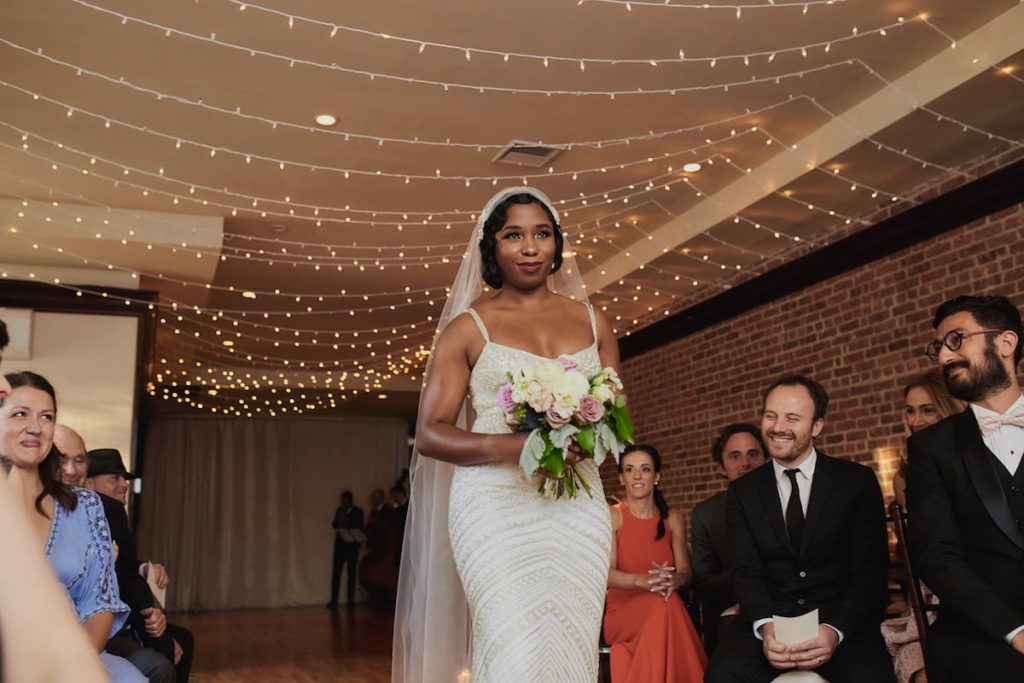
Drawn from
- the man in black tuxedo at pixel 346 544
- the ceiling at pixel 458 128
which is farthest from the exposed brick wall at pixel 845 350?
the man in black tuxedo at pixel 346 544

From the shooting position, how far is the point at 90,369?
7.99 meters

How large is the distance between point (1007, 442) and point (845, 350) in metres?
4.05

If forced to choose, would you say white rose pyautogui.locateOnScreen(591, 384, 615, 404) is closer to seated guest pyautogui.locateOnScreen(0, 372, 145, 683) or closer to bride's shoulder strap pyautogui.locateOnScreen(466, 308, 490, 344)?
bride's shoulder strap pyautogui.locateOnScreen(466, 308, 490, 344)

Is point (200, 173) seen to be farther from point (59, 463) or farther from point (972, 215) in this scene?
point (972, 215)

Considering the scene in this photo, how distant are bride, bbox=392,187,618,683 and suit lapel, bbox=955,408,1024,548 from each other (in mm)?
1018

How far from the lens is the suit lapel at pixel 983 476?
270 cm

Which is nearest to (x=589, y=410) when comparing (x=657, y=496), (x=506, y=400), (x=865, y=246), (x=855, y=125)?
(x=506, y=400)

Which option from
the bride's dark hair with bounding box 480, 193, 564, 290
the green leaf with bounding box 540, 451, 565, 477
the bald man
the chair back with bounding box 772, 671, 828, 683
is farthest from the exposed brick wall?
the bald man

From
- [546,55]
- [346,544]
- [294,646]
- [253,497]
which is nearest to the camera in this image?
[546,55]

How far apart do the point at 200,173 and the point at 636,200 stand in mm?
2911

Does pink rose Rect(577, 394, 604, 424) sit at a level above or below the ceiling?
below

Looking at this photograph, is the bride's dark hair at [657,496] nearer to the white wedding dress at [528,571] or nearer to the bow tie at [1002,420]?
the bow tie at [1002,420]

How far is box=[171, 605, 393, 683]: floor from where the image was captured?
730 centimetres

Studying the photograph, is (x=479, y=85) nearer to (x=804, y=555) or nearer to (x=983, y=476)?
Result: (x=804, y=555)
